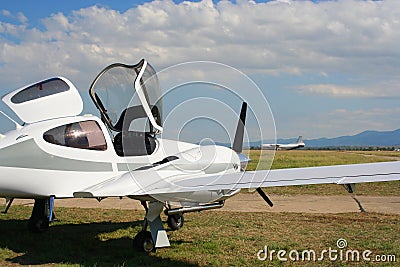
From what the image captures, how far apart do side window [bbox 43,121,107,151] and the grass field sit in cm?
198

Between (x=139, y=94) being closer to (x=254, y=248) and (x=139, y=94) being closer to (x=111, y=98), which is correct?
(x=111, y=98)

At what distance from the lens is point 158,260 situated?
811 cm

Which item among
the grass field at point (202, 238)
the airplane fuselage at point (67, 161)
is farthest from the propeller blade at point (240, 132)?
the grass field at point (202, 238)

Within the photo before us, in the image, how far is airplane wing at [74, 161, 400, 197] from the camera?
6.80 metres

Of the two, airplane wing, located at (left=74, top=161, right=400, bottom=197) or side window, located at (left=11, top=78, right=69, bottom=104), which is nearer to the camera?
airplane wing, located at (left=74, top=161, right=400, bottom=197)

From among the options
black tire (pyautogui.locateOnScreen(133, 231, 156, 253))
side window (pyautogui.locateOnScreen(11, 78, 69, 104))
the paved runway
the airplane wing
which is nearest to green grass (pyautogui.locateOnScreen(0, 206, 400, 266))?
black tire (pyautogui.locateOnScreen(133, 231, 156, 253))

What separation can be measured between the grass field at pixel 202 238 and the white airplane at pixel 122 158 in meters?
0.74

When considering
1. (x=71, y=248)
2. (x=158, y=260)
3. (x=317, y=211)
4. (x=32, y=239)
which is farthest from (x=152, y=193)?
(x=317, y=211)

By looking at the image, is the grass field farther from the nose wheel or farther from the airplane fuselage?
the airplane fuselage

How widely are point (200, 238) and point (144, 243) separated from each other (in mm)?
1588

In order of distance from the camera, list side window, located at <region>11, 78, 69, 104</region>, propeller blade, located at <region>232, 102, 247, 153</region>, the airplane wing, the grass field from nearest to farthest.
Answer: the airplane wing, the grass field, side window, located at <region>11, 78, 69, 104</region>, propeller blade, located at <region>232, 102, 247, 153</region>

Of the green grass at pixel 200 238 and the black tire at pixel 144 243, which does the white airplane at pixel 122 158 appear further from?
the green grass at pixel 200 238

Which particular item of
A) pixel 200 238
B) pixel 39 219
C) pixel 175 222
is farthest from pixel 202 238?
pixel 39 219

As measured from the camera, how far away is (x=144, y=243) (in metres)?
8.66
